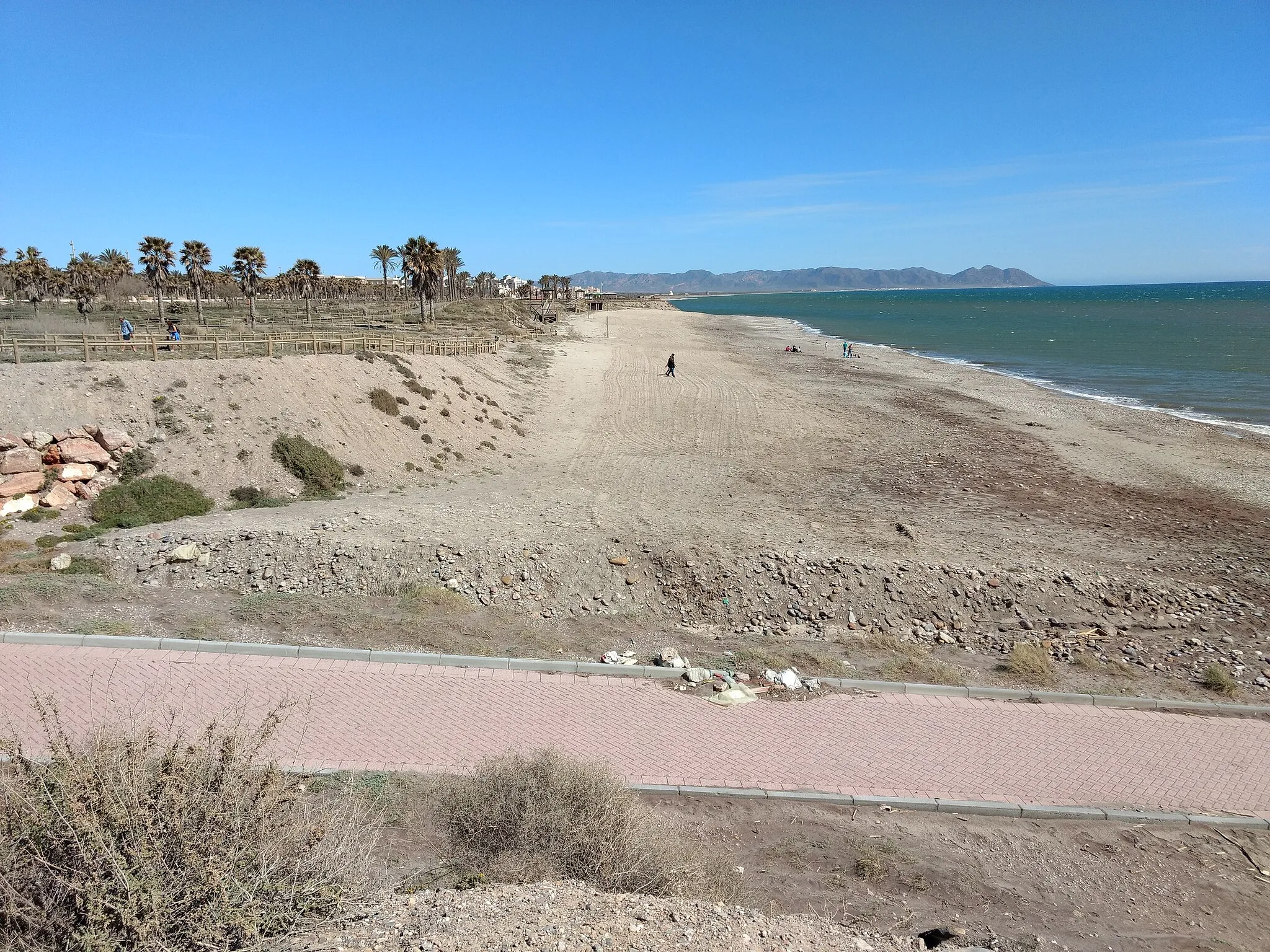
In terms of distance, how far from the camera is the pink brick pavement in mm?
8125

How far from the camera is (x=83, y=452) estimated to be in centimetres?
1694

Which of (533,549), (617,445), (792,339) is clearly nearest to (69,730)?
(533,549)

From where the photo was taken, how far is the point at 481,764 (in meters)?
7.64

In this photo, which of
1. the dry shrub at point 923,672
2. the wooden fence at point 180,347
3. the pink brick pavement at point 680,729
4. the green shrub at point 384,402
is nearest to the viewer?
the pink brick pavement at point 680,729

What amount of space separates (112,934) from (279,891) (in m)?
0.88

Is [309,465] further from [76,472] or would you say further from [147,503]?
[76,472]

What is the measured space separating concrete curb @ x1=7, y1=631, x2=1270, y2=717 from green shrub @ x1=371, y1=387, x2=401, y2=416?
14.1 m

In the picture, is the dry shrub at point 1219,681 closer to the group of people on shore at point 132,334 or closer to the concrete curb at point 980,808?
the concrete curb at point 980,808

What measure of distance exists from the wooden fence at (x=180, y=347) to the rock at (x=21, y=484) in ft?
19.7

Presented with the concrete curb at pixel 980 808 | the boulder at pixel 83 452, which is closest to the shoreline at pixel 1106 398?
the concrete curb at pixel 980 808

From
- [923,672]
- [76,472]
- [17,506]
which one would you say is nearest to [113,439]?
[76,472]

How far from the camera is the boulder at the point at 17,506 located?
50.2ft

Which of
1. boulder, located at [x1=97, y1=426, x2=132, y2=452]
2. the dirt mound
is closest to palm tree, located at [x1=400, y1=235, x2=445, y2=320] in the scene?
boulder, located at [x1=97, y1=426, x2=132, y2=452]

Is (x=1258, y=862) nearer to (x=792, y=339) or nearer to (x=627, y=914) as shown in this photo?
(x=627, y=914)
